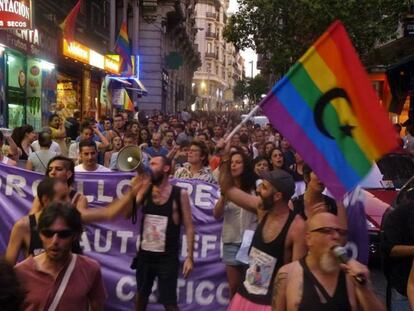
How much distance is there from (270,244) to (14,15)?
1095 cm

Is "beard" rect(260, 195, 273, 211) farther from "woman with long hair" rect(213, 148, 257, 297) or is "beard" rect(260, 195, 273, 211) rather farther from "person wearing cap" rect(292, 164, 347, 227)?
"woman with long hair" rect(213, 148, 257, 297)

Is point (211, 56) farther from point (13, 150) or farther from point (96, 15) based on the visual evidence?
point (13, 150)

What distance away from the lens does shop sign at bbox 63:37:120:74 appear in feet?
66.8

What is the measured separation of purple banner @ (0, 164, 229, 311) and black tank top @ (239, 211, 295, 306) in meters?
2.38

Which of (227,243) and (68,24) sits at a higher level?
(68,24)

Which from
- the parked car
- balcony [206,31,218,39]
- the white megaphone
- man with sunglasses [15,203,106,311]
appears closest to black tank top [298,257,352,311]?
man with sunglasses [15,203,106,311]

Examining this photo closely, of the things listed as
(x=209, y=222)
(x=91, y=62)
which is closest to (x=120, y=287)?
Answer: (x=209, y=222)

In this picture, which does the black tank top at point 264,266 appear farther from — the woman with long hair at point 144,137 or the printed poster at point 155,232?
the woman with long hair at point 144,137

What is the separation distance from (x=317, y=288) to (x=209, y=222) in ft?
12.1

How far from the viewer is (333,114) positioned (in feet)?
14.7

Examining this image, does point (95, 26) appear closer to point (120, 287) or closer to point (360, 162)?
point (120, 287)

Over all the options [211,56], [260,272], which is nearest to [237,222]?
[260,272]

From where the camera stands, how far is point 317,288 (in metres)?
3.52

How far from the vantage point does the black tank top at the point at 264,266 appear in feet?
14.9
